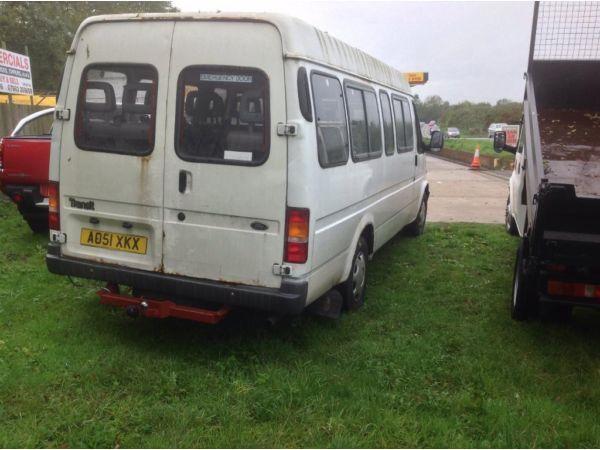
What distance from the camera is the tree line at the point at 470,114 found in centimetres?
5348

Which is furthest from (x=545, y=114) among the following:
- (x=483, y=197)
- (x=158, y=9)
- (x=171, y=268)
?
(x=158, y=9)

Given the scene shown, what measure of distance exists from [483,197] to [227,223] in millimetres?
10509

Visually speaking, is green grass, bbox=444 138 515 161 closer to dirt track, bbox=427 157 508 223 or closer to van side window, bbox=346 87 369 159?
dirt track, bbox=427 157 508 223

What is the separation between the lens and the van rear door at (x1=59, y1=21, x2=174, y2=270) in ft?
12.5

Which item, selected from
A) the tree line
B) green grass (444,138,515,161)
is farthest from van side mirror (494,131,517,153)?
the tree line

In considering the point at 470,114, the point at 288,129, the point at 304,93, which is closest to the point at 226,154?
the point at 288,129

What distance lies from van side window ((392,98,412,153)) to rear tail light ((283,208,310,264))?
10.0 ft

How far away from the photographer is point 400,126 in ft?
21.3

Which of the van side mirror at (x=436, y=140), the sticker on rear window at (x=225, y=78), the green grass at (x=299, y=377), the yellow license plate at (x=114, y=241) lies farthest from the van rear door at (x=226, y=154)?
the van side mirror at (x=436, y=140)

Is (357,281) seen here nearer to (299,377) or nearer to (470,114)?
(299,377)

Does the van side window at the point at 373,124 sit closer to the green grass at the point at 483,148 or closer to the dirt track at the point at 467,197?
the dirt track at the point at 467,197

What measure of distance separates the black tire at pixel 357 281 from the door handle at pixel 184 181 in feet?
5.37

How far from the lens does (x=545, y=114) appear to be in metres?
5.93

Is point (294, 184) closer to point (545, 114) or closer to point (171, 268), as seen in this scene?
point (171, 268)
